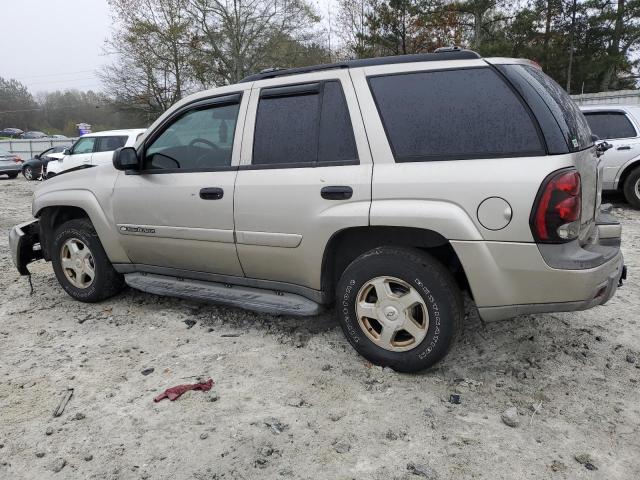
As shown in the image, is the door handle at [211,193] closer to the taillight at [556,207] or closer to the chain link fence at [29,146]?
the taillight at [556,207]

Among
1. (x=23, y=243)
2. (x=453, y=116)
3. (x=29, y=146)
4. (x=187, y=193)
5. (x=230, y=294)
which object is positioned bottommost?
(x=230, y=294)

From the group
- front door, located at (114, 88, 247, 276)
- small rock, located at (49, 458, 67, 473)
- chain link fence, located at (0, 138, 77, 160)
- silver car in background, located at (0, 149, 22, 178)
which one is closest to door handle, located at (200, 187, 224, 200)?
front door, located at (114, 88, 247, 276)

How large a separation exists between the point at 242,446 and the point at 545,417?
1567 millimetres

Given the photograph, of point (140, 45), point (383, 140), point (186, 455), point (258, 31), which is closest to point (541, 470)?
point (186, 455)

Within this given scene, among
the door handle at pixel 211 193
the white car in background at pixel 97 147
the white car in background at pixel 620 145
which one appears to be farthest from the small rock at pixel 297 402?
the white car in background at pixel 97 147

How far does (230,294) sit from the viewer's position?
3.68m

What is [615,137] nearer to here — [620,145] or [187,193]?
[620,145]

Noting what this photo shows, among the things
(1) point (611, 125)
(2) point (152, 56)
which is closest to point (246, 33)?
(2) point (152, 56)

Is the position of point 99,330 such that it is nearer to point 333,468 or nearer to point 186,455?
point 186,455

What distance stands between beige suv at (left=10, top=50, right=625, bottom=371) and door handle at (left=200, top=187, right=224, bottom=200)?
0.01 m

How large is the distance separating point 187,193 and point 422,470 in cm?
242

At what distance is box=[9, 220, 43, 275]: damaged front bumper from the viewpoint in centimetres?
468

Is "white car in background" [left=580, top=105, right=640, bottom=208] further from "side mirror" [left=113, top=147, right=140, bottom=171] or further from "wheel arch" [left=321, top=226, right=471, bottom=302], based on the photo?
"side mirror" [left=113, top=147, right=140, bottom=171]

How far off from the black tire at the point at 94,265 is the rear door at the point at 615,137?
7.46 m
